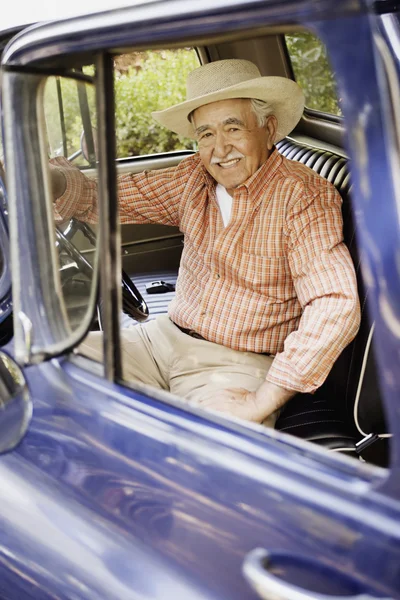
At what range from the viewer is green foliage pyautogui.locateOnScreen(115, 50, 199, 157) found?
5.24 m

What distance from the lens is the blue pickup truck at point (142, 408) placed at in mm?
975

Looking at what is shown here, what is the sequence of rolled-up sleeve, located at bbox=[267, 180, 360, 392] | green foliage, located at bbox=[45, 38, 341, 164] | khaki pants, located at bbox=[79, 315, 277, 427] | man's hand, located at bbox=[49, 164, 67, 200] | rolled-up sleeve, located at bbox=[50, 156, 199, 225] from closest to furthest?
1. man's hand, located at bbox=[49, 164, 67, 200]
2. rolled-up sleeve, located at bbox=[267, 180, 360, 392]
3. khaki pants, located at bbox=[79, 315, 277, 427]
4. rolled-up sleeve, located at bbox=[50, 156, 199, 225]
5. green foliage, located at bbox=[45, 38, 341, 164]

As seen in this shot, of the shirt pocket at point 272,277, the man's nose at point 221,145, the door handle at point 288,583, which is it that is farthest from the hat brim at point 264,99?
the door handle at point 288,583

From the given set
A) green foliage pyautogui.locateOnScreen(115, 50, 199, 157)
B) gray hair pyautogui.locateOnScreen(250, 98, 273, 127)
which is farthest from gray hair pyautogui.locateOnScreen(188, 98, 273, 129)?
green foliage pyautogui.locateOnScreen(115, 50, 199, 157)

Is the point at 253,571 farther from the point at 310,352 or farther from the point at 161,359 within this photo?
the point at 161,359

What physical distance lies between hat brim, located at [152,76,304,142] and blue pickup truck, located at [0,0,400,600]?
2.32 ft

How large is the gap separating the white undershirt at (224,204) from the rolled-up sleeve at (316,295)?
9.7 inches

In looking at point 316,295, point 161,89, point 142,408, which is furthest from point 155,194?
point 161,89

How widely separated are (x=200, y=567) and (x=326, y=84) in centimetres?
286

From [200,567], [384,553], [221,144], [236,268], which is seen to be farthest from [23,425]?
[221,144]

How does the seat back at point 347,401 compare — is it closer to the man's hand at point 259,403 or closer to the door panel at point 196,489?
the man's hand at point 259,403

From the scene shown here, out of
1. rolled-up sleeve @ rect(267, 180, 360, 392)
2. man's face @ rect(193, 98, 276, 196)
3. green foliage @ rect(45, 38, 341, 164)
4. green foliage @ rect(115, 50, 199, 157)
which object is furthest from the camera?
green foliage @ rect(115, 50, 199, 157)

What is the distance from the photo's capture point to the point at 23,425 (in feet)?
4.70

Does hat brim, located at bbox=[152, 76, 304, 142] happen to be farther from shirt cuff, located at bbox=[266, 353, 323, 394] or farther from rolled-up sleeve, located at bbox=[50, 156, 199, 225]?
shirt cuff, located at bbox=[266, 353, 323, 394]
